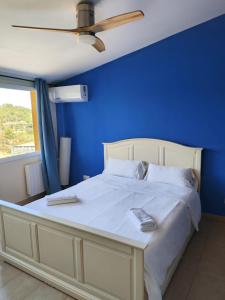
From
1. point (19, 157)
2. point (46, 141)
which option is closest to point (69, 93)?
point (46, 141)

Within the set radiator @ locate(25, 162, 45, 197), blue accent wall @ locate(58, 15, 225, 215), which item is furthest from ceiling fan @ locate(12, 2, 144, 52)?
radiator @ locate(25, 162, 45, 197)

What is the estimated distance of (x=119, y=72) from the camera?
11.6 ft

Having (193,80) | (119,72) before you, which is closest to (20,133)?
(119,72)

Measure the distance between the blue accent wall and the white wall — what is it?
1215 mm

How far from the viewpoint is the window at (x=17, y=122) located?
11.3 ft

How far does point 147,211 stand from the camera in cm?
214

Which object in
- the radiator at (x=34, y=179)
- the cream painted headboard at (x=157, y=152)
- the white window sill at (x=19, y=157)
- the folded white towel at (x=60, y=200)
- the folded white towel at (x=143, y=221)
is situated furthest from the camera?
the radiator at (x=34, y=179)

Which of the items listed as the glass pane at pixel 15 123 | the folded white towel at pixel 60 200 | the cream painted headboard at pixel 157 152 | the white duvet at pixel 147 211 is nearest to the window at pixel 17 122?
the glass pane at pixel 15 123

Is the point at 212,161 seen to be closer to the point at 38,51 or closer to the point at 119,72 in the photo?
the point at 119,72

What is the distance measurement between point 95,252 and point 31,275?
853 mm

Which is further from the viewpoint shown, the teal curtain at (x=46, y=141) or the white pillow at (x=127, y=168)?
the teal curtain at (x=46, y=141)

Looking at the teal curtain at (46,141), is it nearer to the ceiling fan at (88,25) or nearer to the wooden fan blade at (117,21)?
the ceiling fan at (88,25)

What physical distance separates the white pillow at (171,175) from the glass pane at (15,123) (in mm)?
2158

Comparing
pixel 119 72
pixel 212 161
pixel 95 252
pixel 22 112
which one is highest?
pixel 119 72
